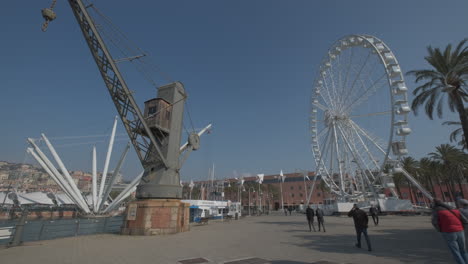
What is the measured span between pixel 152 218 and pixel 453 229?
14817 millimetres

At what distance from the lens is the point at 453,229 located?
17.9ft

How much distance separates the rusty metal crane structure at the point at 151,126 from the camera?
16.3 metres

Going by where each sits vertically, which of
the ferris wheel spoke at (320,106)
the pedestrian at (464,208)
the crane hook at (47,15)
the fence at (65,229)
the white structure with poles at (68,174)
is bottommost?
the fence at (65,229)

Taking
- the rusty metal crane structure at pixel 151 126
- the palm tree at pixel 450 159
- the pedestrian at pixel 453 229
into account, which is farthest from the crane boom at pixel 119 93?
the palm tree at pixel 450 159

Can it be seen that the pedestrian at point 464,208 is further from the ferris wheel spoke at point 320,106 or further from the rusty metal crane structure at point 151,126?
the ferris wheel spoke at point 320,106

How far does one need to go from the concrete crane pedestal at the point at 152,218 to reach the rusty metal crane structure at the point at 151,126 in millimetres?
713

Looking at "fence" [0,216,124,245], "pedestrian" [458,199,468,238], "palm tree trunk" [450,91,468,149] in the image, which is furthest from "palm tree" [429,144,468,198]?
"fence" [0,216,124,245]

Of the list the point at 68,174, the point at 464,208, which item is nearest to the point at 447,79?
the point at 464,208

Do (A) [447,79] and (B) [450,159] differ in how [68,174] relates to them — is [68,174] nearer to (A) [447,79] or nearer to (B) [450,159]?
(A) [447,79]

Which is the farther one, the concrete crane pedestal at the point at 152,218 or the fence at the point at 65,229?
the concrete crane pedestal at the point at 152,218

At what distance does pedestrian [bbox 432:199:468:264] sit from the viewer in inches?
213

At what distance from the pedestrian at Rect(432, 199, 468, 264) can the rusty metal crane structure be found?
14.7 meters

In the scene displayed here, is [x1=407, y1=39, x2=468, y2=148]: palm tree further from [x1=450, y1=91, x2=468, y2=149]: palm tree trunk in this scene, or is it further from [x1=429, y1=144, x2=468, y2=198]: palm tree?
[x1=429, y1=144, x2=468, y2=198]: palm tree

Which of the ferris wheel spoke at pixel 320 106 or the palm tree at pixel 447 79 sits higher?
the ferris wheel spoke at pixel 320 106
